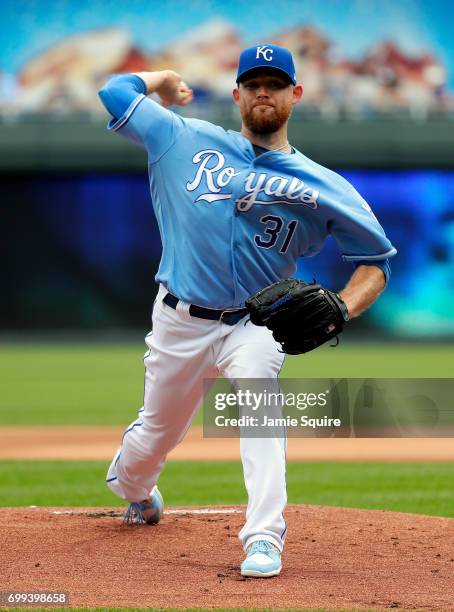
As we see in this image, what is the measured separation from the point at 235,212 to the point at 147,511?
156cm

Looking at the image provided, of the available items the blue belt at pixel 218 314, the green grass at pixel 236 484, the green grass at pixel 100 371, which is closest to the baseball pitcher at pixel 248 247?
the blue belt at pixel 218 314

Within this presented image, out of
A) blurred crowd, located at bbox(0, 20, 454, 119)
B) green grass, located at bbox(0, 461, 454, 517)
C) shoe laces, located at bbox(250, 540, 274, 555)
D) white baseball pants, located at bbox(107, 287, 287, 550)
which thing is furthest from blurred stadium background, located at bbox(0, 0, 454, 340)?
shoe laces, located at bbox(250, 540, 274, 555)

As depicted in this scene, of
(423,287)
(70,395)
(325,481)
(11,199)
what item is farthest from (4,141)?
(325,481)

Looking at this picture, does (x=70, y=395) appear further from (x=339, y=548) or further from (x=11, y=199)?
(x=11, y=199)

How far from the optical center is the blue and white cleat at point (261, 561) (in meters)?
3.94

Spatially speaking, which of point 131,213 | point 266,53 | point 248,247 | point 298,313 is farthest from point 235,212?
point 131,213

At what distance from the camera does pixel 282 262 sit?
4.32 meters

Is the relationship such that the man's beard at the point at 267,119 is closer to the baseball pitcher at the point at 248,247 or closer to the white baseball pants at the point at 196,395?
the baseball pitcher at the point at 248,247

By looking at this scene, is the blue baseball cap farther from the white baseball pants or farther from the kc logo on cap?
the white baseball pants

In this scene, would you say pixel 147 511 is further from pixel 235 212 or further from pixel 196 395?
pixel 235 212

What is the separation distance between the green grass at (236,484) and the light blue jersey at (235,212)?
2.42 meters

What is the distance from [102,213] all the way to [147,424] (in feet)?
73.0

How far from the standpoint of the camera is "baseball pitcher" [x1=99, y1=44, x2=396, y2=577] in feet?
13.3

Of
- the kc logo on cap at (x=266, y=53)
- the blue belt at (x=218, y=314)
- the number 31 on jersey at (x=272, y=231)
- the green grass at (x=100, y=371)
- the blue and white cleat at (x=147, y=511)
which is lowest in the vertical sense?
the blue and white cleat at (x=147, y=511)
